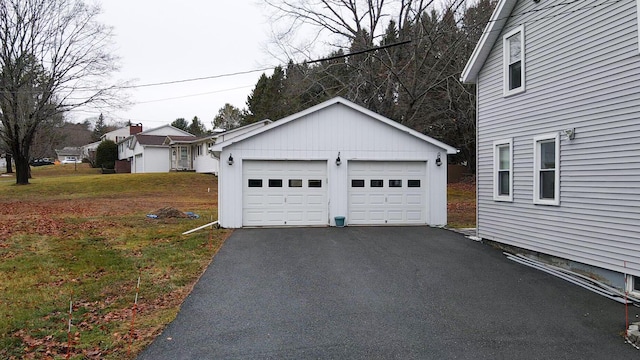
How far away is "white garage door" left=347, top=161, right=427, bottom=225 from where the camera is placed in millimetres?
15227

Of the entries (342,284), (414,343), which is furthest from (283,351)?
(342,284)

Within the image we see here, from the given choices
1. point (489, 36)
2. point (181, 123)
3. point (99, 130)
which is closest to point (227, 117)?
point (181, 123)

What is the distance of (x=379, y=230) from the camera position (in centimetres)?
1415

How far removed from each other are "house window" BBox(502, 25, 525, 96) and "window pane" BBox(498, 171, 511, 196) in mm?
1990

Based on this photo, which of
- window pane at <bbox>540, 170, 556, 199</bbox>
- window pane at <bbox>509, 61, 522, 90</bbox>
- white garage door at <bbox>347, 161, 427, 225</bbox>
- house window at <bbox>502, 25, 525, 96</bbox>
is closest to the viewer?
window pane at <bbox>540, 170, 556, 199</bbox>

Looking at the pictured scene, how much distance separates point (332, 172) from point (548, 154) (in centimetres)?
695

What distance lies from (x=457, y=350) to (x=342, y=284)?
3.04m

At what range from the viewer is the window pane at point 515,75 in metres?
10.8

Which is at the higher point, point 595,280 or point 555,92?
point 555,92

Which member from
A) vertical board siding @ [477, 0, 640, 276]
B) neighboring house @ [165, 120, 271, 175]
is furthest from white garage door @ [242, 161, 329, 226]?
neighboring house @ [165, 120, 271, 175]

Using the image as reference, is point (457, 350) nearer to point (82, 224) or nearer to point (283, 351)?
point (283, 351)

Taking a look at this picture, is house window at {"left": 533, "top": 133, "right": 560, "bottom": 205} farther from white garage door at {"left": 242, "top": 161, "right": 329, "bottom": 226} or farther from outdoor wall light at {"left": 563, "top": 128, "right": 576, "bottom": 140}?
white garage door at {"left": 242, "top": 161, "right": 329, "bottom": 226}

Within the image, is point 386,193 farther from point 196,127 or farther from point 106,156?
point 196,127

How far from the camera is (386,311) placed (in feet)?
20.8
